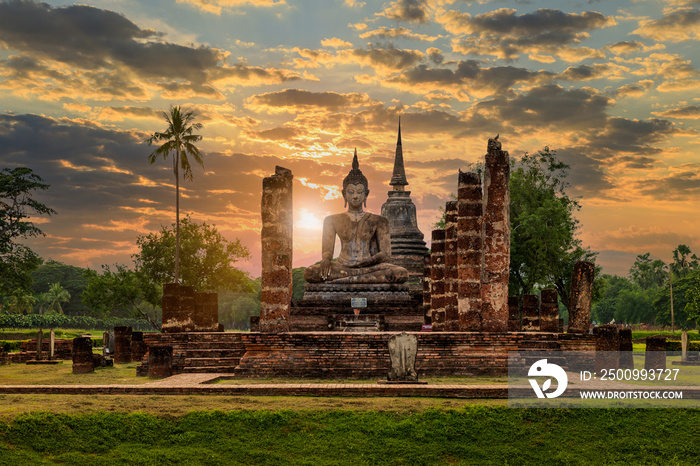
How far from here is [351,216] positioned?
26859 millimetres

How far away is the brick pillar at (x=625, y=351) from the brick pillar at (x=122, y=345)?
1650 cm

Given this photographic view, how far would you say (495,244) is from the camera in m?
18.1

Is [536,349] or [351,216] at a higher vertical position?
[351,216]

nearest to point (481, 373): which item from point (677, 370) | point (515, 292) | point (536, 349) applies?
point (536, 349)

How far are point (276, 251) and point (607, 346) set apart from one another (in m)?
8.83

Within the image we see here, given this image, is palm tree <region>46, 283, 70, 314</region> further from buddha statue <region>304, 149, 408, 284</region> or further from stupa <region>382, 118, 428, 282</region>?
buddha statue <region>304, 149, 408, 284</region>

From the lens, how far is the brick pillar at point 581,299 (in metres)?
19.0

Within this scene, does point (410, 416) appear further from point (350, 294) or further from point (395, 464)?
point (350, 294)

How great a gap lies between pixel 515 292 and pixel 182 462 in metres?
36.6

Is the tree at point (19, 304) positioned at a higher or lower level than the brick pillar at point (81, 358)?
higher

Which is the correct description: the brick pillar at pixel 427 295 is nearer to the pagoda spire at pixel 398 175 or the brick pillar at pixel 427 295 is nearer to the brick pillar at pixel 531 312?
the brick pillar at pixel 531 312

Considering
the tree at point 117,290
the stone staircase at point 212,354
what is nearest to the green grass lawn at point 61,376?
the stone staircase at point 212,354

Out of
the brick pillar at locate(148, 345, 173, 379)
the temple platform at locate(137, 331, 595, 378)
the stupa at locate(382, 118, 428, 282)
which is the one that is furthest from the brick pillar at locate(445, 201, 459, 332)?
the stupa at locate(382, 118, 428, 282)

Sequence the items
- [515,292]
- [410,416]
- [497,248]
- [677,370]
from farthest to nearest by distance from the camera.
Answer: [515,292], [677,370], [497,248], [410,416]
